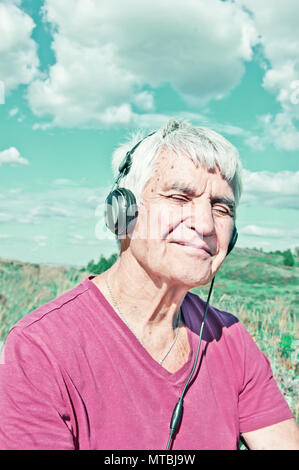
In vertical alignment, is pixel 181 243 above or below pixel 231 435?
above

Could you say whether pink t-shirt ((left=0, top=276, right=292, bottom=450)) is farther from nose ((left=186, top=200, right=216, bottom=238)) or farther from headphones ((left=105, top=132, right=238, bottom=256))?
nose ((left=186, top=200, right=216, bottom=238))

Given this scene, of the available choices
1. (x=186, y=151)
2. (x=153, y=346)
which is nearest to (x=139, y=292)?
(x=153, y=346)

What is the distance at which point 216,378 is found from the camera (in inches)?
69.9

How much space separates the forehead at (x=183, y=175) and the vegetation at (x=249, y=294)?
232 centimetres

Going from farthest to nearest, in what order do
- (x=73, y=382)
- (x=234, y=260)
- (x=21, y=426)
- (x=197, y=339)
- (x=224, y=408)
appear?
(x=234, y=260) → (x=197, y=339) → (x=224, y=408) → (x=73, y=382) → (x=21, y=426)

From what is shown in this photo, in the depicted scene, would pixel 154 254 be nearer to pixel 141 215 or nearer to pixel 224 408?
pixel 141 215

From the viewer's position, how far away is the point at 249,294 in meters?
5.11

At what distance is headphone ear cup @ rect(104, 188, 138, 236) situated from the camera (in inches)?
66.6

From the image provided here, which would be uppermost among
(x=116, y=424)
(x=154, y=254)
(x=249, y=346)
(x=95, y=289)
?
(x=154, y=254)

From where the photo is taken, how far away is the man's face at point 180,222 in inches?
62.8

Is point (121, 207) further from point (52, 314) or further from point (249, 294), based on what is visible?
point (249, 294)

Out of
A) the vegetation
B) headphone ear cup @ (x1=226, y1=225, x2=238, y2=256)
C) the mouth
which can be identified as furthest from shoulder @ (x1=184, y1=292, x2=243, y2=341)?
the vegetation

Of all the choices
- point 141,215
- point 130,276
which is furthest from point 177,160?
point 130,276

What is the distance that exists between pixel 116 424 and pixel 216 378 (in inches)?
21.6
